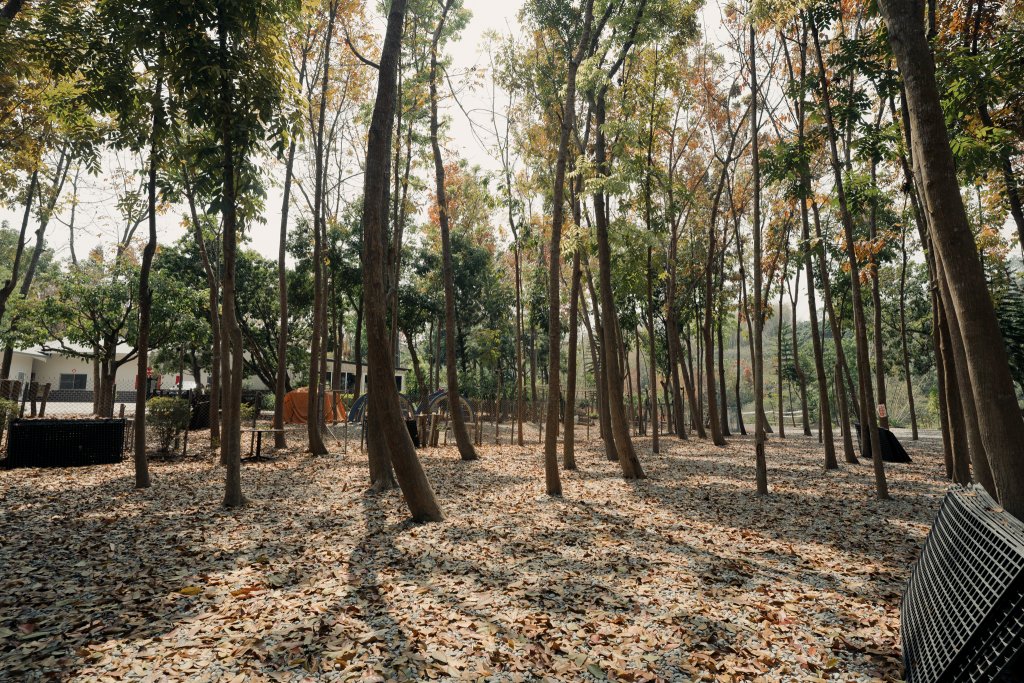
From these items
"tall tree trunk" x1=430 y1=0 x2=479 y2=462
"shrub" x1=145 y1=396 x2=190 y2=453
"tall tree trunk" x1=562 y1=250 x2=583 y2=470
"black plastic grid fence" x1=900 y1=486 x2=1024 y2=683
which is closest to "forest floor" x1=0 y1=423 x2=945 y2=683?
"black plastic grid fence" x1=900 y1=486 x2=1024 y2=683

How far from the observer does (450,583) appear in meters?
4.37

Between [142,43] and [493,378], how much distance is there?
29.9 metres

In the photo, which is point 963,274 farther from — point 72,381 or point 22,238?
point 72,381

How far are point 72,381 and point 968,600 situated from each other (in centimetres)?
5098

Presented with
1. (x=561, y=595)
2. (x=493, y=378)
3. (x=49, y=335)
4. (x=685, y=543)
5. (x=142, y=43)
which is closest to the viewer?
(x=561, y=595)

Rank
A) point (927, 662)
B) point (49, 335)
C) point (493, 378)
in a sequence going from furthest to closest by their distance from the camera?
point (493, 378)
point (49, 335)
point (927, 662)

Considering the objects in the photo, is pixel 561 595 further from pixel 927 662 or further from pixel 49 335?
pixel 49 335

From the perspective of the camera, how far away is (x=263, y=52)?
6508 millimetres

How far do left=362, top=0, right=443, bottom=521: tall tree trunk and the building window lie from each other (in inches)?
1778

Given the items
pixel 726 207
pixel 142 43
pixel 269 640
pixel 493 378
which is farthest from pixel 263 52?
pixel 493 378

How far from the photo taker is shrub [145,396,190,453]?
10.6 metres

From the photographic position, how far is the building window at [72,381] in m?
39.8

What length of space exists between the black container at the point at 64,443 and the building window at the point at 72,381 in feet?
127

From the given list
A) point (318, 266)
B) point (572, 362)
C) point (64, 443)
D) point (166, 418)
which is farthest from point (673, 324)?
point (64, 443)
